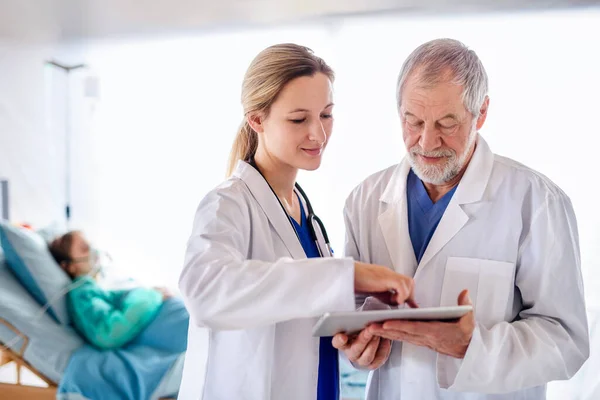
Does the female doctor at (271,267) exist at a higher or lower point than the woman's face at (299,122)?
lower

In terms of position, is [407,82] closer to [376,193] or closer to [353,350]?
[376,193]

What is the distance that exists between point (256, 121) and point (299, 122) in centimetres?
11

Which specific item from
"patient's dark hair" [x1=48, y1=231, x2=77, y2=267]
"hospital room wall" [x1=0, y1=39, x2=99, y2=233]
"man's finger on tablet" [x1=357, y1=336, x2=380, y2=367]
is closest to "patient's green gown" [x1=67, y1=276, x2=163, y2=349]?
"patient's dark hair" [x1=48, y1=231, x2=77, y2=267]

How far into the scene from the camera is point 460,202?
124 cm

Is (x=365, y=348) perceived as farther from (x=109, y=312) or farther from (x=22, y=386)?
(x=22, y=386)

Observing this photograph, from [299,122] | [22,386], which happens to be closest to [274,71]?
[299,122]

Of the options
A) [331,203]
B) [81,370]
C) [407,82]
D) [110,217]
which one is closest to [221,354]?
[407,82]

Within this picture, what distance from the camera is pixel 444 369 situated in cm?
120

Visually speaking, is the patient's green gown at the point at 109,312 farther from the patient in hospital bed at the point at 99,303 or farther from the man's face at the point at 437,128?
the man's face at the point at 437,128

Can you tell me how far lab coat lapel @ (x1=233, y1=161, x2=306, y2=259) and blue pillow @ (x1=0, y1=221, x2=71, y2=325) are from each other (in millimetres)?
1566

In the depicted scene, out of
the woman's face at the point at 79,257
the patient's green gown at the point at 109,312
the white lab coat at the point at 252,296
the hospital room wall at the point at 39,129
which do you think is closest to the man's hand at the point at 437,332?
the white lab coat at the point at 252,296

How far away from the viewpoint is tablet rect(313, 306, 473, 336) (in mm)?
939

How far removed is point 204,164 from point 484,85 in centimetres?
213

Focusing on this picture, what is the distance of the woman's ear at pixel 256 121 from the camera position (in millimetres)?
1283
